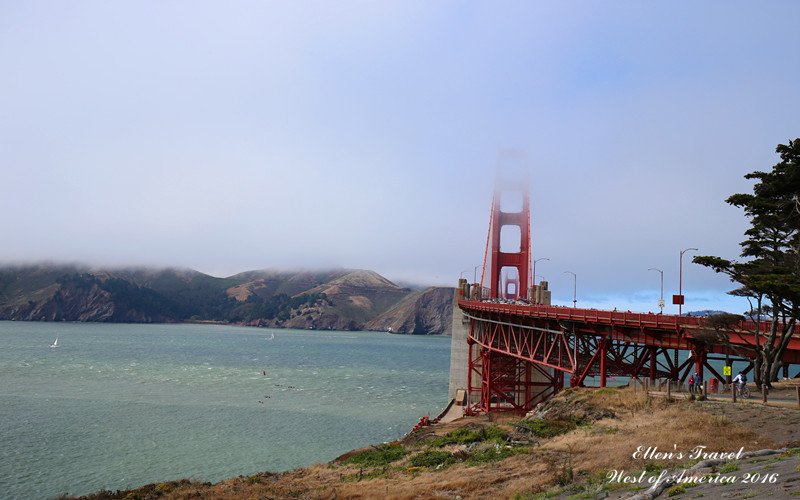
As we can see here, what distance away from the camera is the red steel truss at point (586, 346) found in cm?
2811

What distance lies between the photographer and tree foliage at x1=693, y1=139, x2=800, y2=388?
2672cm

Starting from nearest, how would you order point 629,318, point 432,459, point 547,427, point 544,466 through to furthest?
1. point 544,466
2. point 432,459
3. point 547,427
4. point 629,318

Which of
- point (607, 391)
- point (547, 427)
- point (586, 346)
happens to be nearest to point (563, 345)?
point (586, 346)

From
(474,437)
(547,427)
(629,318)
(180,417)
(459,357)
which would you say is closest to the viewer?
(547,427)

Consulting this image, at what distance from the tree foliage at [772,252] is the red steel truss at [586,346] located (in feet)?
3.34

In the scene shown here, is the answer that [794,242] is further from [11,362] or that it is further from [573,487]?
[11,362]

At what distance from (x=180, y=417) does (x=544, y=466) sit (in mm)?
44958

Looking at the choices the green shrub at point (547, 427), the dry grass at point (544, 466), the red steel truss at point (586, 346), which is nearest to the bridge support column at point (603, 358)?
the red steel truss at point (586, 346)

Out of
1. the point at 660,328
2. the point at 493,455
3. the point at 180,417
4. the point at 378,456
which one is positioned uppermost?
the point at 660,328

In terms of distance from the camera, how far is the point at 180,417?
5328cm

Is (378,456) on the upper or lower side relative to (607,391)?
lower

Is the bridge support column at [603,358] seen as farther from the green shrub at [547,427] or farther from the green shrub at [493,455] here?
the green shrub at [493,455]

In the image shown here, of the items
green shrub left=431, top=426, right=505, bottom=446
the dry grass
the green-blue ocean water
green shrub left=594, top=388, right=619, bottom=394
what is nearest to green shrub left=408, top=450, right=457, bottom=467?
the dry grass

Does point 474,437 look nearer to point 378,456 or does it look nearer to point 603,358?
point 378,456
